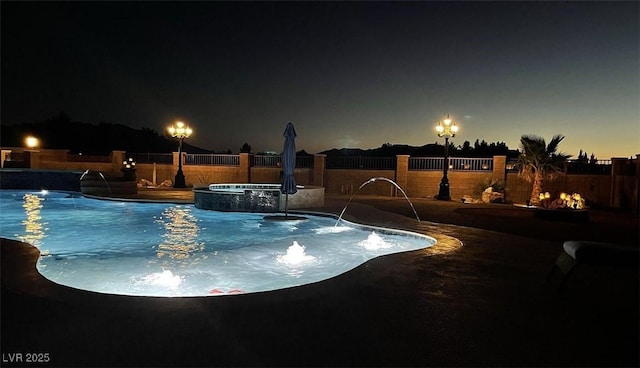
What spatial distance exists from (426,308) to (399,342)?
93 cm

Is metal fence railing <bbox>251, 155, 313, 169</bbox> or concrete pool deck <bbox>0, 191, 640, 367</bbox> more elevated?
metal fence railing <bbox>251, 155, 313, 169</bbox>

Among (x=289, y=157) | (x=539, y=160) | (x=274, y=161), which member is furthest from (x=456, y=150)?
(x=289, y=157)

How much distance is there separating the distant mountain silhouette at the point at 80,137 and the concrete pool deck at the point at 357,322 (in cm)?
5143

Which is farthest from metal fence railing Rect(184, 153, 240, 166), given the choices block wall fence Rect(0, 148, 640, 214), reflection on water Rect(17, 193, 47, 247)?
reflection on water Rect(17, 193, 47, 247)

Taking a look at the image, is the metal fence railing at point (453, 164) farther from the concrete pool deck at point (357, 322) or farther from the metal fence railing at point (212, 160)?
the concrete pool deck at point (357, 322)

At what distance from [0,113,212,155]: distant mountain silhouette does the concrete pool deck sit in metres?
51.4

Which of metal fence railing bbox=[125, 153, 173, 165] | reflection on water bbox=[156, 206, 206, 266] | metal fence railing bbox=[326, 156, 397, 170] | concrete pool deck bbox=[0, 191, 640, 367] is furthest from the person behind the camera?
metal fence railing bbox=[125, 153, 173, 165]

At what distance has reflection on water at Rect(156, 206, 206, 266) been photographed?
25.0ft

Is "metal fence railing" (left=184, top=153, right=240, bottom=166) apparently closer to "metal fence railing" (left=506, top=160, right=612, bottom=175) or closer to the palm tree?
the palm tree

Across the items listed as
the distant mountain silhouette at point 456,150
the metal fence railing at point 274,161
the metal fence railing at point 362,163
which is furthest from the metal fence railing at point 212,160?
the distant mountain silhouette at point 456,150

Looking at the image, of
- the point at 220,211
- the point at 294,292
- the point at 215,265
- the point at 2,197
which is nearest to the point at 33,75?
the point at 2,197

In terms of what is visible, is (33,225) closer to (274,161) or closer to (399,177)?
(274,161)

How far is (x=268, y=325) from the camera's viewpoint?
359cm

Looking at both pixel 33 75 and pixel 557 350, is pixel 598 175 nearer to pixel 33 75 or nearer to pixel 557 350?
pixel 557 350
